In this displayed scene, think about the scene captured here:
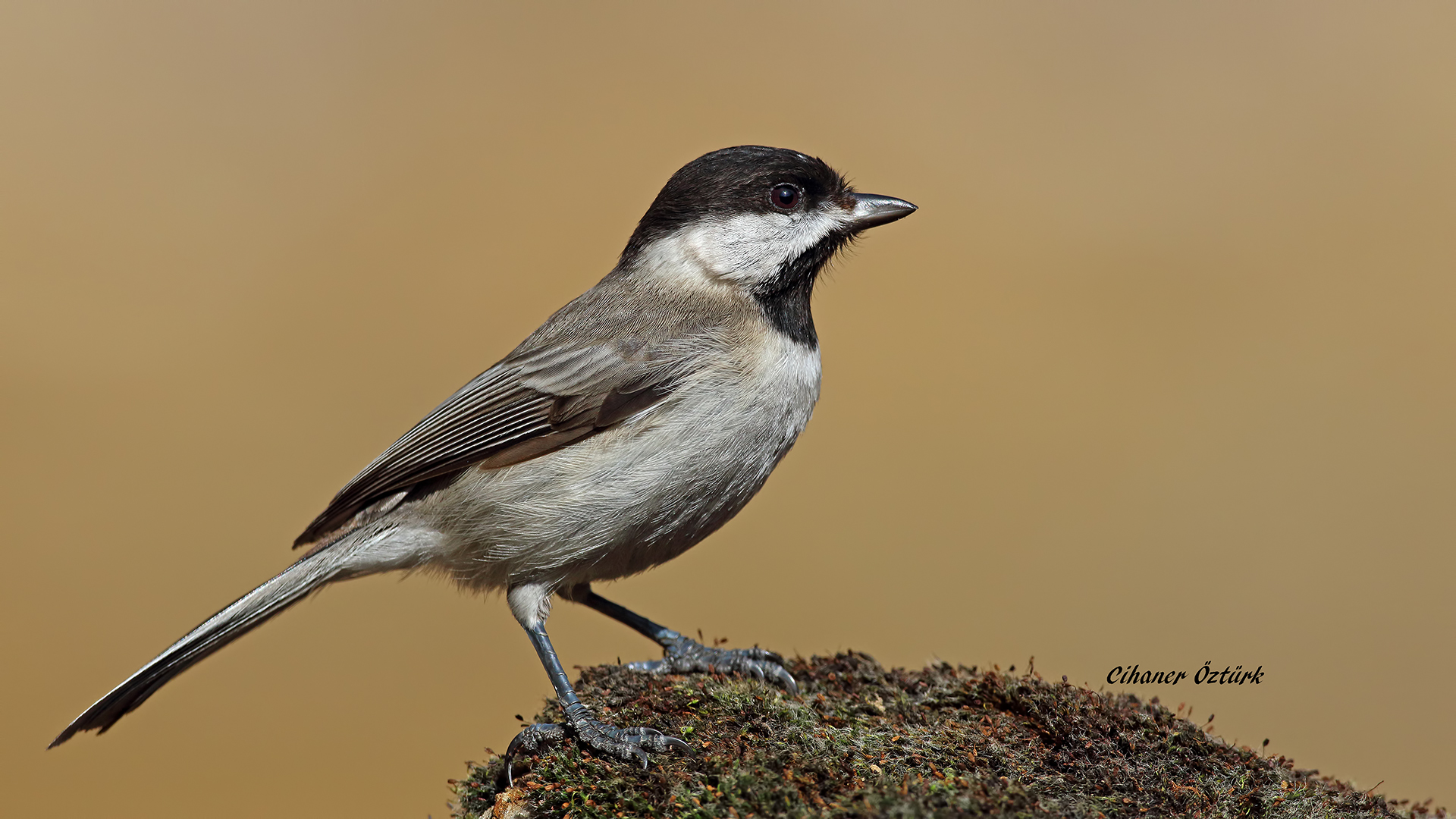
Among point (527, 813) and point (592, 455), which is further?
point (592, 455)

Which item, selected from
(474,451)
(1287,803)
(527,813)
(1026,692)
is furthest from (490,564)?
(1287,803)

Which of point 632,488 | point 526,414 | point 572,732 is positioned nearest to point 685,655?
point 572,732

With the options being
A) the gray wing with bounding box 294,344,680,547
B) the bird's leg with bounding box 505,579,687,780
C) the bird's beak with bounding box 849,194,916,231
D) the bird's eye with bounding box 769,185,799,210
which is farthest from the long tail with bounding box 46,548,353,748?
the bird's beak with bounding box 849,194,916,231

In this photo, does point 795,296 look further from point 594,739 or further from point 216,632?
point 216,632

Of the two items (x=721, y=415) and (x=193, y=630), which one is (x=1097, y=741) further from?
(x=193, y=630)

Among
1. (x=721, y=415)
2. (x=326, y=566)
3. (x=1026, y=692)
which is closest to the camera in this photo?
(x=1026, y=692)

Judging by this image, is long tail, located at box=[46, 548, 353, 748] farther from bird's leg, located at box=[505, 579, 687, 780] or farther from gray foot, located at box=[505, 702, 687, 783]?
gray foot, located at box=[505, 702, 687, 783]

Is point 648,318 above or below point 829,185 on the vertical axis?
below

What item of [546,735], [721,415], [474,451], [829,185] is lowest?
[546,735]
